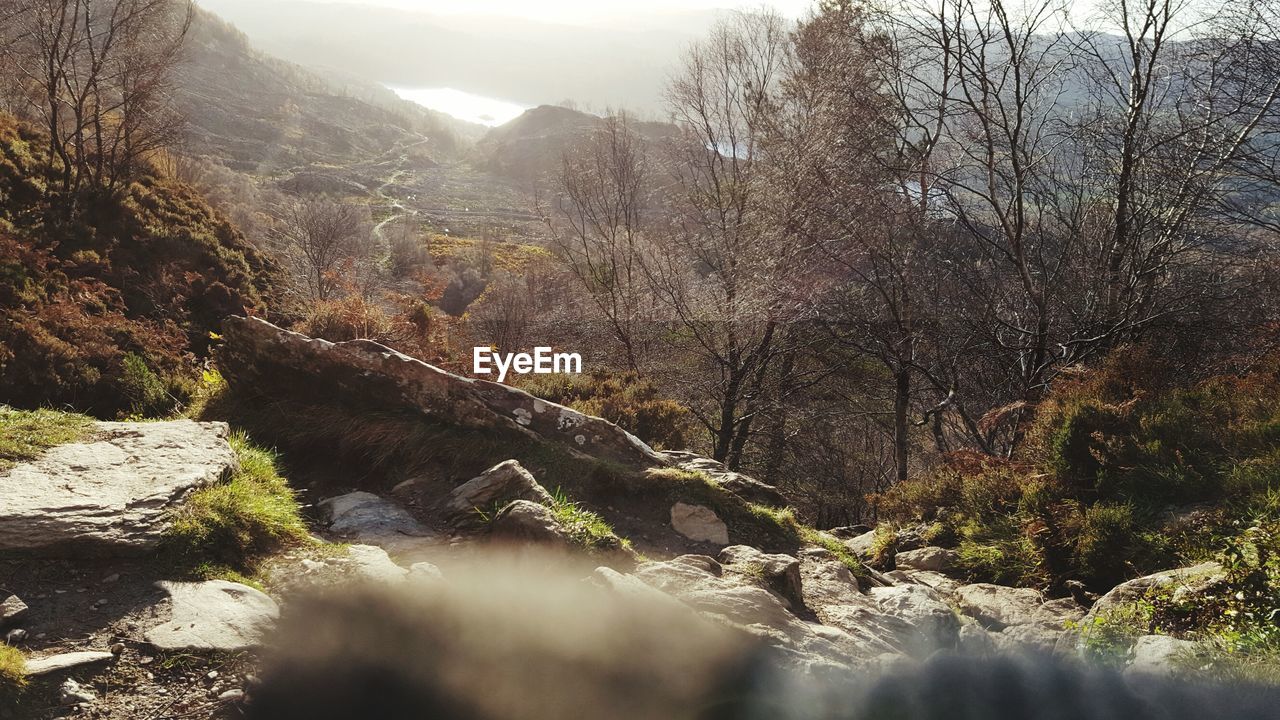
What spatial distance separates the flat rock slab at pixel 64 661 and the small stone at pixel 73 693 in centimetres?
6

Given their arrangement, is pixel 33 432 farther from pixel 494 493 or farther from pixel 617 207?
pixel 617 207

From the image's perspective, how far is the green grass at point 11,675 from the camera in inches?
84.7

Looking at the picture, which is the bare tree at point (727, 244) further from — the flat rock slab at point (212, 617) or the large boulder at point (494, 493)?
the flat rock slab at point (212, 617)

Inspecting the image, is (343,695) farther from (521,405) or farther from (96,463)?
(521,405)

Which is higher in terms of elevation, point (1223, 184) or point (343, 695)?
point (1223, 184)

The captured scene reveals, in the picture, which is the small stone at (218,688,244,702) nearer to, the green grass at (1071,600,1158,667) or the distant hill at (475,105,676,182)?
the green grass at (1071,600,1158,667)

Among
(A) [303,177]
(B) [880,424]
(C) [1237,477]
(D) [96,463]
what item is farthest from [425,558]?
(A) [303,177]

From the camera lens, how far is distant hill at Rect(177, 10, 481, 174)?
295 ft

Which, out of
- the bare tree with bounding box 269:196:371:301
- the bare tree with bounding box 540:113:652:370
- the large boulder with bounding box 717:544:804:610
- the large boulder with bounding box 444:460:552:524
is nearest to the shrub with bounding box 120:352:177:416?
the large boulder with bounding box 444:460:552:524

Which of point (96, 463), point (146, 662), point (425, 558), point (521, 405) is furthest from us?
point (521, 405)

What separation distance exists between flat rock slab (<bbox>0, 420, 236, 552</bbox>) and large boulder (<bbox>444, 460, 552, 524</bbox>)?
1.44 m

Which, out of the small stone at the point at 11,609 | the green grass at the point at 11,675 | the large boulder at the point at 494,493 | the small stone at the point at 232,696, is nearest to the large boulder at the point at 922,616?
the large boulder at the point at 494,493

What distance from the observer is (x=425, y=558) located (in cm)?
389

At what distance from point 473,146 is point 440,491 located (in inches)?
5010
